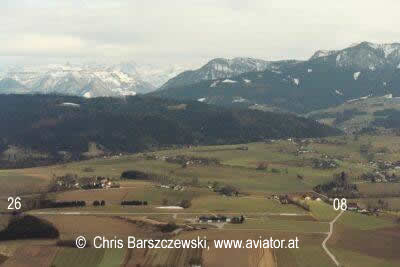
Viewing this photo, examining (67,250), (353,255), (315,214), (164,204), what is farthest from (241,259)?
(164,204)

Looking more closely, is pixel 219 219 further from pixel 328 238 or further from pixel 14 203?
pixel 14 203

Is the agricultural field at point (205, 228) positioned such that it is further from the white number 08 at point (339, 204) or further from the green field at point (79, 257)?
the white number 08 at point (339, 204)

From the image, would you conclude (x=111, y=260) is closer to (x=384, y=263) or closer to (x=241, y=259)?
(x=241, y=259)

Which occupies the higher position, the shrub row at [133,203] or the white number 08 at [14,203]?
the shrub row at [133,203]

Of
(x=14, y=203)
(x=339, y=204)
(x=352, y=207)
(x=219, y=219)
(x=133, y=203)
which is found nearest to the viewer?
(x=219, y=219)

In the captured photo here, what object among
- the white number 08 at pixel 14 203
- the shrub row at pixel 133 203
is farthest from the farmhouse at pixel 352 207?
the white number 08 at pixel 14 203

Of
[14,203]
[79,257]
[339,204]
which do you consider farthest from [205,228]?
[14,203]

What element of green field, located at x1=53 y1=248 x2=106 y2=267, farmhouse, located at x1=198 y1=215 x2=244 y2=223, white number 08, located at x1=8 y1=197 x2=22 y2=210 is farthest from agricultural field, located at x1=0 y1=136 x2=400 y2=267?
white number 08, located at x1=8 y1=197 x2=22 y2=210
